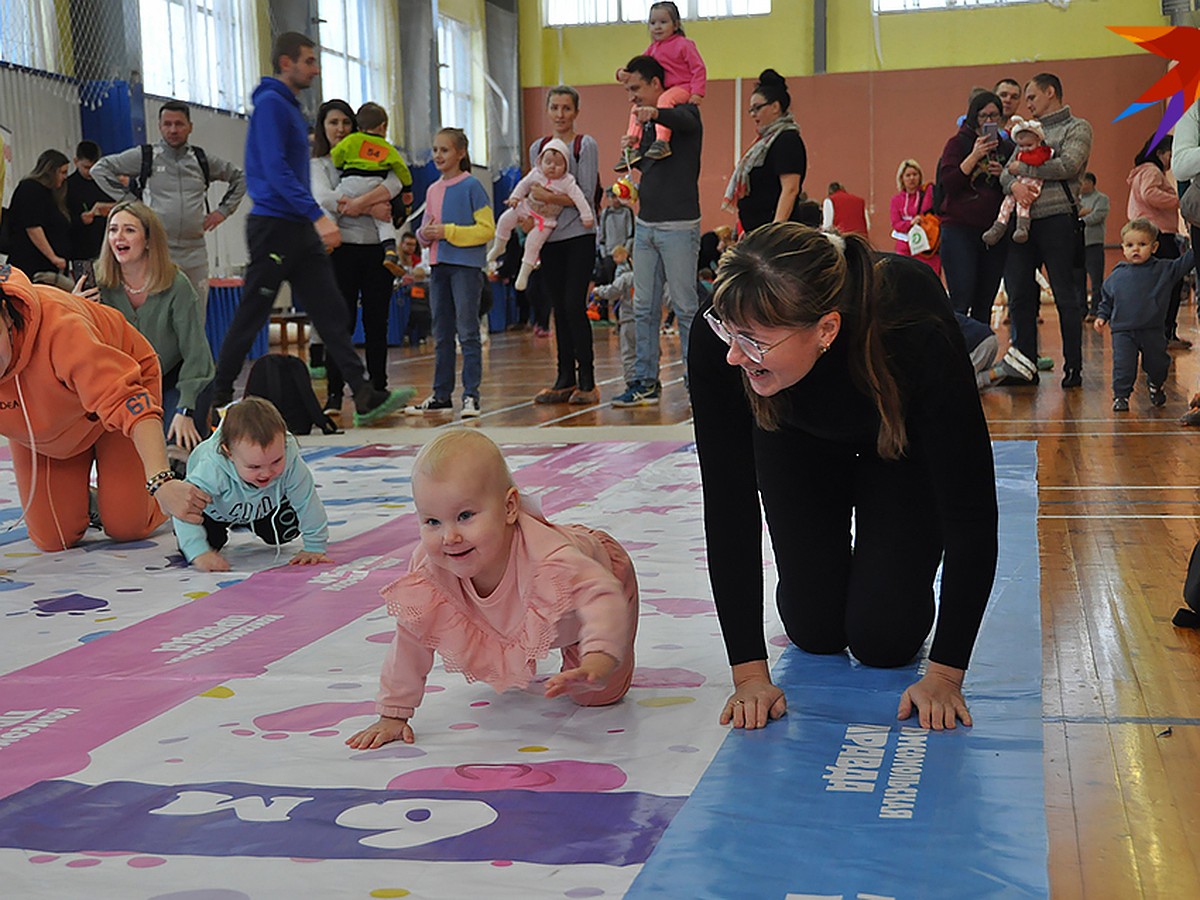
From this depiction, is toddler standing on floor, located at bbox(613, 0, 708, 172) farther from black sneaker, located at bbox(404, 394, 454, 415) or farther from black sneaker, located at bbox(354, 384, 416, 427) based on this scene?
black sneaker, located at bbox(354, 384, 416, 427)

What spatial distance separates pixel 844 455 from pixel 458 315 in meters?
4.32

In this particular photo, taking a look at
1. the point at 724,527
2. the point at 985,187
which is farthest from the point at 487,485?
the point at 985,187

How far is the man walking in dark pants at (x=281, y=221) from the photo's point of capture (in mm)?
5332

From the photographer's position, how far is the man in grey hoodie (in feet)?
22.7

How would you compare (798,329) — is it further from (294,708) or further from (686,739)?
(294,708)

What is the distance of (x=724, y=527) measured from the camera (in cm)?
200

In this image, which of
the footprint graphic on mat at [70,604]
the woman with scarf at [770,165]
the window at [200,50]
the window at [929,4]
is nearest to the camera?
the footprint graphic on mat at [70,604]

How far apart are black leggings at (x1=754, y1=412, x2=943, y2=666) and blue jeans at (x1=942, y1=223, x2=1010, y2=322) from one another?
15.4 feet

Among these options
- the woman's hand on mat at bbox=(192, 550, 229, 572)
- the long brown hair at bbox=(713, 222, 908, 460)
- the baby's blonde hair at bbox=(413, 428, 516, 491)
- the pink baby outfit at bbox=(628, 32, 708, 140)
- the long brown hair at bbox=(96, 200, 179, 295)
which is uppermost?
the pink baby outfit at bbox=(628, 32, 708, 140)

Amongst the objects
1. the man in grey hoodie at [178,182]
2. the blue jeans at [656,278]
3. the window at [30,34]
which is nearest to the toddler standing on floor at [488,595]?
the blue jeans at [656,278]

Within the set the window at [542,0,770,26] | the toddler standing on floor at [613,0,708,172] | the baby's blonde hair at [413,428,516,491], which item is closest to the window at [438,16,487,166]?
the window at [542,0,770,26]

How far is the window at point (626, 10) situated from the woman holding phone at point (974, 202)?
1088 cm

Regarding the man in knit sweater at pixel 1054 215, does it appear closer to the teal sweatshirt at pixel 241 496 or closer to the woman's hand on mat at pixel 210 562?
the teal sweatshirt at pixel 241 496

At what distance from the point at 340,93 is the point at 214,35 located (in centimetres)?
216
